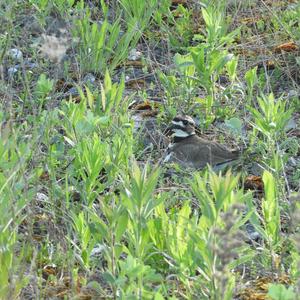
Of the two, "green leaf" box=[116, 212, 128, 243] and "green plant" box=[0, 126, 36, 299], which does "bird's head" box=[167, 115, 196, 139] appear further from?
"green leaf" box=[116, 212, 128, 243]

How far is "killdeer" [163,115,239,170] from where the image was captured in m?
6.17

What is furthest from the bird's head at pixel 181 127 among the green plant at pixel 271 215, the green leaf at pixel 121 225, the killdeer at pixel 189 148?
the green leaf at pixel 121 225

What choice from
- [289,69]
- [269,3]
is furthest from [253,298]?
[269,3]

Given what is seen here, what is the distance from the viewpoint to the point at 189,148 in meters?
6.38

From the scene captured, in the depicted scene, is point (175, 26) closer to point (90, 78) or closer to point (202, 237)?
point (90, 78)

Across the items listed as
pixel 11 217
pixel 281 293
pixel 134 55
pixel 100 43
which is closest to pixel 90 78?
pixel 100 43

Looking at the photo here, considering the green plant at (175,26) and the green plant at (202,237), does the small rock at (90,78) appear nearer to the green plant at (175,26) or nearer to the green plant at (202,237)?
the green plant at (175,26)

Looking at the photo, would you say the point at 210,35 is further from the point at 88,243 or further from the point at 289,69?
the point at 88,243

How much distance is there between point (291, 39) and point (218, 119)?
3.97 feet

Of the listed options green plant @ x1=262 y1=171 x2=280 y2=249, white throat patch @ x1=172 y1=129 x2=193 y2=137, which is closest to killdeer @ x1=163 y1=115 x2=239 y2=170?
white throat patch @ x1=172 y1=129 x2=193 y2=137

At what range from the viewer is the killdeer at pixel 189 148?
6.17 m

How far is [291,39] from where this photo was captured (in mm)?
7480

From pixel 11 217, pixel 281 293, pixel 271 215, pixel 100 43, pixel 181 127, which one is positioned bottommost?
pixel 181 127

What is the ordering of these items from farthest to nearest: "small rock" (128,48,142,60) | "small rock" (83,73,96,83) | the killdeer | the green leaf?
"small rock" (128,48,142,60) < "small rock" (83,73,96,83) < the killdeer < the green leaf
